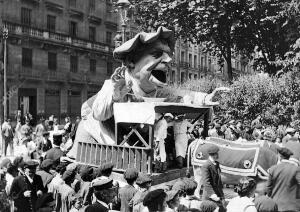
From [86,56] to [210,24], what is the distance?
63.3ft

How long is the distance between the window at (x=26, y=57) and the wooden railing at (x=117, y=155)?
24.7 meters

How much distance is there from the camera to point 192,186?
5.62 m

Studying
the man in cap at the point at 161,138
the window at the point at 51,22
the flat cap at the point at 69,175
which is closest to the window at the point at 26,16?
the window at the point at 51,22

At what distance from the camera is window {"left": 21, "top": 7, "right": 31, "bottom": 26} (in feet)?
109

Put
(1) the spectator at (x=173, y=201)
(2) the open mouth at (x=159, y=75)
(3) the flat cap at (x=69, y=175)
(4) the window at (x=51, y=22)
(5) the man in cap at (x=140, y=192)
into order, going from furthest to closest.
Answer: (4) the window at (x=51, y=22) < (2) the open mouth at (x=159, y=75) < (3) the flat cap at (x=69, y=175) < (5) the man in cap at (x=140, y=192) < (1) the spectator at (x=173, y=201)

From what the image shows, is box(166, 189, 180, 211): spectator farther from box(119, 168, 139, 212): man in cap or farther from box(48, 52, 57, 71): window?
box(48, 52, 57, 71): window

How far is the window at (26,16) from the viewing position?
109ft

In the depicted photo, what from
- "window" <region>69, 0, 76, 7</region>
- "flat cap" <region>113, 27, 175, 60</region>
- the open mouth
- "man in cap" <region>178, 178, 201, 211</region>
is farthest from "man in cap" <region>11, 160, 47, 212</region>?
"window" <region>69, 0, 76, 7</region>

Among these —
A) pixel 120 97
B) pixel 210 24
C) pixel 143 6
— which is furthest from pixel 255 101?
pixel 120 97

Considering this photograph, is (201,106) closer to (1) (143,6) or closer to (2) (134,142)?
(2) (134,142)

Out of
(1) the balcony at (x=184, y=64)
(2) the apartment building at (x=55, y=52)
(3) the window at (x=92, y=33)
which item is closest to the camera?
(2) the apartment building at (x=55, y=52)

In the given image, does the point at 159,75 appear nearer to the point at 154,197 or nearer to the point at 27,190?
the point at 27,190

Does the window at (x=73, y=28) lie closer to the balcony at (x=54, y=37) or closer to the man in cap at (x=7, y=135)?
the balcony at (x=54, y=37)

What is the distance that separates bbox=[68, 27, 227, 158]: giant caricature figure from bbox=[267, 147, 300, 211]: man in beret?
3.30 meters
